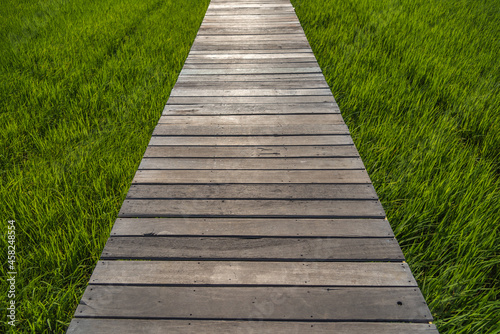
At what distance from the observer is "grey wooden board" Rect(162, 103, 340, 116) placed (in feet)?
9.04

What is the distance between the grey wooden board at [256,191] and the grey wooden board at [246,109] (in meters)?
0.99

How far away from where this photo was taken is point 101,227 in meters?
1.76

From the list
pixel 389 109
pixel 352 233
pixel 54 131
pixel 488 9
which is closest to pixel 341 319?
pixel 352 233

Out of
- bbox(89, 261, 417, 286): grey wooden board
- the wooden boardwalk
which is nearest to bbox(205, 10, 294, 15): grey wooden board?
the wooden boardwalk

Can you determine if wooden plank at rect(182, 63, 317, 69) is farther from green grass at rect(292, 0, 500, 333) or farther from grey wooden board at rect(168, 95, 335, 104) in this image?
grey wooden board at rect(168, 95, 335, 104)

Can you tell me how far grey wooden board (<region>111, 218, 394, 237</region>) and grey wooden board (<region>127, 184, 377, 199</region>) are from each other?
0.19m

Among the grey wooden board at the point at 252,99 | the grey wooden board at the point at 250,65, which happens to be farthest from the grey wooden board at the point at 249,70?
the grey wooden board at the point at 252,99

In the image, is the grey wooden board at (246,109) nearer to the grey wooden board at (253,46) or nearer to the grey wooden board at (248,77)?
the grey wooden board at (248,77)

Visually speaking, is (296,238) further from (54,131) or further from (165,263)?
(54,131)

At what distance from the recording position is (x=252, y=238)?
5.41ft

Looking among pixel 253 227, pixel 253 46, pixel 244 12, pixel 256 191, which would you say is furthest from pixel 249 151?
pixel 244 12

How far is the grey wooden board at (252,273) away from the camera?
1445mm

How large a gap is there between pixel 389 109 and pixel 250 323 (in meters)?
2.44

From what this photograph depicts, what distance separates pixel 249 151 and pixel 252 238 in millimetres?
821
